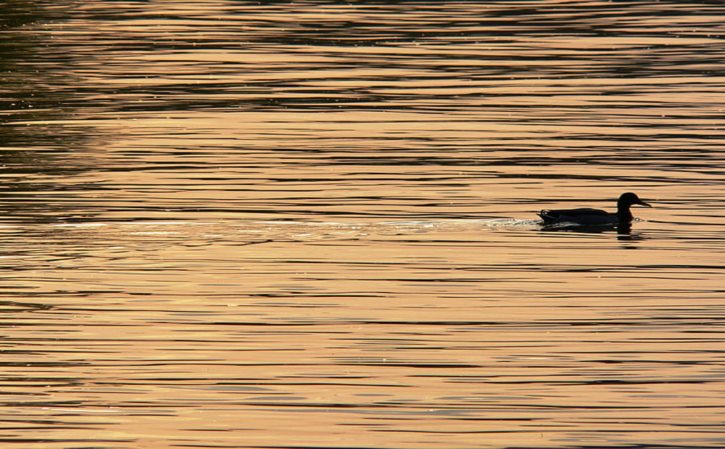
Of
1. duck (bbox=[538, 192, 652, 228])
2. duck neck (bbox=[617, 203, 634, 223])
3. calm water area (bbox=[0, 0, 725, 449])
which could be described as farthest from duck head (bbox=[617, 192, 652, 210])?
calm water area (bbox=[0, 0, 725, 449])

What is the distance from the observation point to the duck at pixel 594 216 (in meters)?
23.2

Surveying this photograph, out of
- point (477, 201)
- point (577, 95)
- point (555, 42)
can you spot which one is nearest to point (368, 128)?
point (577, 95)

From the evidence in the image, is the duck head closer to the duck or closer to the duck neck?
the duck

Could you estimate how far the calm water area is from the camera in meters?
14.4

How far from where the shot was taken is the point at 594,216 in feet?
77.8

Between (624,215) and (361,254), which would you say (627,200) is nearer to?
(624,215)

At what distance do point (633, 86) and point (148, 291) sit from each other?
22735 mm

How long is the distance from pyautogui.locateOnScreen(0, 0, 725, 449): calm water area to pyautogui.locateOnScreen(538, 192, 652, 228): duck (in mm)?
188

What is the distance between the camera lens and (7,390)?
14.9 meters

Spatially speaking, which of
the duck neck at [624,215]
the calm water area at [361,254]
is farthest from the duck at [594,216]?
the calm water area at [361,254]

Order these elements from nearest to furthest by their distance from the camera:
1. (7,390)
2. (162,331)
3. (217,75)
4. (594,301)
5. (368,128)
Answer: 1. (7,390)
2. (162,331)
3. (594,301)
4. (368,128)
5. (217,75)

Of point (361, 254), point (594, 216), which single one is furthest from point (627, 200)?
point (361, 254)

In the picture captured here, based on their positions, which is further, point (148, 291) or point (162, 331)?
point (148, 291)

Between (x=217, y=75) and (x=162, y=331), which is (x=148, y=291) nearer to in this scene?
(x=162, y=331)
